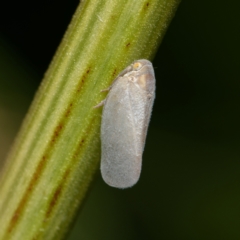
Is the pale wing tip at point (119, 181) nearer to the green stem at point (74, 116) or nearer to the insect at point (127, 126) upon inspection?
the insect at point (127, 126)

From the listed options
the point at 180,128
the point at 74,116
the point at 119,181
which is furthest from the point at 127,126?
the point at 180,128

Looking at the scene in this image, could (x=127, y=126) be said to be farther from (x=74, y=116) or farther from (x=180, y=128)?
(x=180, y=128)

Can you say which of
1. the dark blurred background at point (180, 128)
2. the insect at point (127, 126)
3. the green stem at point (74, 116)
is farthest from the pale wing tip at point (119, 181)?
the dark blurred background at point (180, 128)

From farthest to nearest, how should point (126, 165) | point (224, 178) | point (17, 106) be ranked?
1. point (17, 106)
2. point (224, 178)
3. point (126, 165)

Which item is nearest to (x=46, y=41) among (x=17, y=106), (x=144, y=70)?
(x=17, y=106)

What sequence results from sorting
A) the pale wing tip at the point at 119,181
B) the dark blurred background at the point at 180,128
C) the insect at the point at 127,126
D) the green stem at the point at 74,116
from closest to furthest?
the green stem at the point at 74,116
the insect at the point at 127,126
the pale wing tip at the point at 119,181
the dark blurred background at the point at 180,128

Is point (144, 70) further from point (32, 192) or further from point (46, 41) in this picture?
Result: point (46, 41)

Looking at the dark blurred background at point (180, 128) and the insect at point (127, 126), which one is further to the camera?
the dark blurred background at point (180, 128)
